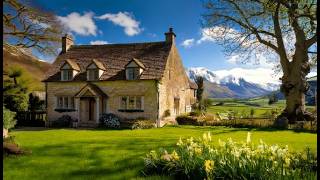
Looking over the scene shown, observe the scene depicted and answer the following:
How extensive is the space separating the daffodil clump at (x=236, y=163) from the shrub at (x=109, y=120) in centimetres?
2445

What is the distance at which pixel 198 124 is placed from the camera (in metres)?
36.6

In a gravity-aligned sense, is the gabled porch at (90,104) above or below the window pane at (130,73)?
below

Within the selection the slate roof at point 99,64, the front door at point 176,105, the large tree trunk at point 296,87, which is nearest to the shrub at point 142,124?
the slate roof at point 99,64

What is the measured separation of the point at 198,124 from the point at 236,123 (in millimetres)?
3974

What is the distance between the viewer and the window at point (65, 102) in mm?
38875

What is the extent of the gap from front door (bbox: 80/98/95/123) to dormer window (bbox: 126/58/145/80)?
4.95 meters

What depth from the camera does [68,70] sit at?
38.9 m

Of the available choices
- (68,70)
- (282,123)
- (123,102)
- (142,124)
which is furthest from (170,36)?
(282,123)

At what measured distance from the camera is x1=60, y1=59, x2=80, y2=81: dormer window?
3850 cm

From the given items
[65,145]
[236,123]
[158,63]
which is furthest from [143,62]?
[65,145]

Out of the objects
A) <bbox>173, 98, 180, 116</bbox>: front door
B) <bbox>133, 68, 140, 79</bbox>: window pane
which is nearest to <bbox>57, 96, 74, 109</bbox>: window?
<bbox>133, 68, 140, 79</bbox>: window pane

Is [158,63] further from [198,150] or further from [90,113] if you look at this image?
[198,150]

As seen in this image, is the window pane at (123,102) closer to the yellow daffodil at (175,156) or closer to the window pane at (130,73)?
the window pane at (130,73)

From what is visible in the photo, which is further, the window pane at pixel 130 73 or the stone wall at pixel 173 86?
the stone wall at pixel 173 86
